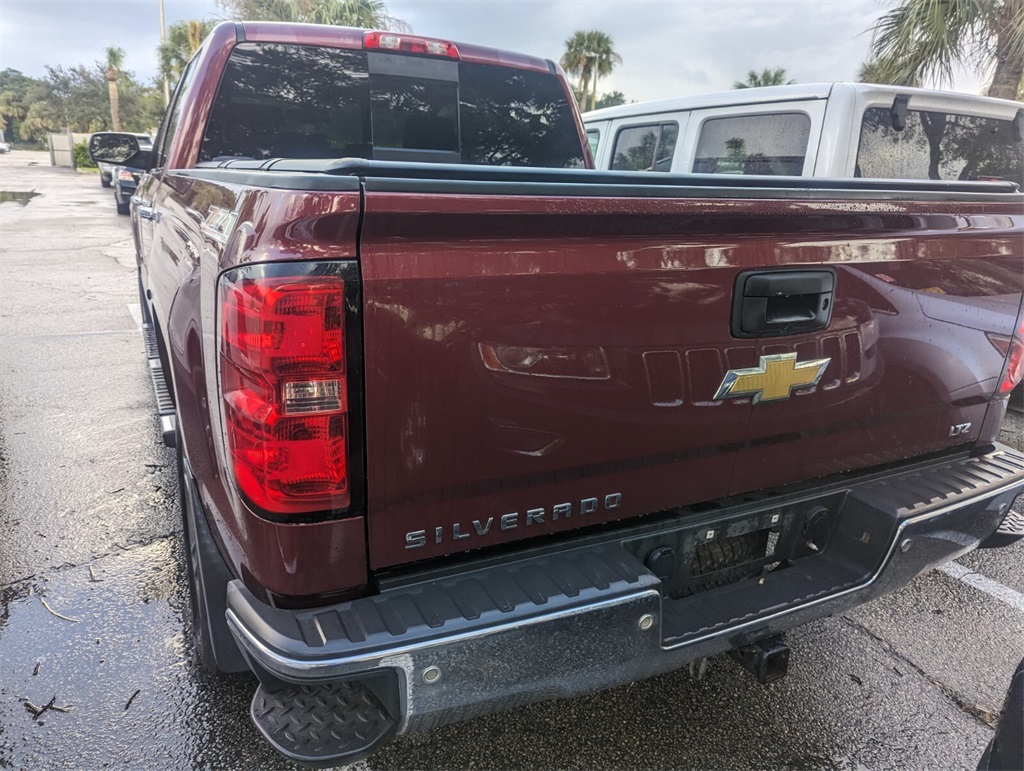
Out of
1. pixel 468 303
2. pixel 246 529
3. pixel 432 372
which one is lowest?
pixel 246 529

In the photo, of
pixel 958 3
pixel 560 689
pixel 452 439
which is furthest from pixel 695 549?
pixel 958 3

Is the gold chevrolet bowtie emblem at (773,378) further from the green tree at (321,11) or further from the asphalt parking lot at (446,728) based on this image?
the green tree at (321,11)

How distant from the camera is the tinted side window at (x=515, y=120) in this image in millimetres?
3482

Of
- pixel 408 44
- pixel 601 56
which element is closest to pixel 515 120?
pixel 408 44

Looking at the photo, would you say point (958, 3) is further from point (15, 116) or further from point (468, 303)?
point (15, 116)

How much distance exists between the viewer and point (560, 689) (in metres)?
1.70

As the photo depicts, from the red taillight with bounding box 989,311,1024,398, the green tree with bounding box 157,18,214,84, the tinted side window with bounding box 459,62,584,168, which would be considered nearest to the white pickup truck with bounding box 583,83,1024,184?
the tinted side window with bounding box 459,62,584,168

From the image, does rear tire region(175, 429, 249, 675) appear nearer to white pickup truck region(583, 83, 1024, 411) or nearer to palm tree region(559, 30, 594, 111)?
white pickup truck region(583, 83, 1024, 411)

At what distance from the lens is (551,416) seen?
5.51 ft

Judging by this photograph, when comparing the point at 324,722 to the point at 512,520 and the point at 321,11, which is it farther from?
the point at 321,11

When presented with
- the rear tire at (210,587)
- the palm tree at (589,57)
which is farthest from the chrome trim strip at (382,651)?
the palm tree at (589,57)

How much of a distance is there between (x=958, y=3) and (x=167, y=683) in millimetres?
11087

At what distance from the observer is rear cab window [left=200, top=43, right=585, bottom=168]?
3.11 m

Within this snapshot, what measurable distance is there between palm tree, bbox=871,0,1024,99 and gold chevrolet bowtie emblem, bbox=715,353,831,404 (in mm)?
9003
